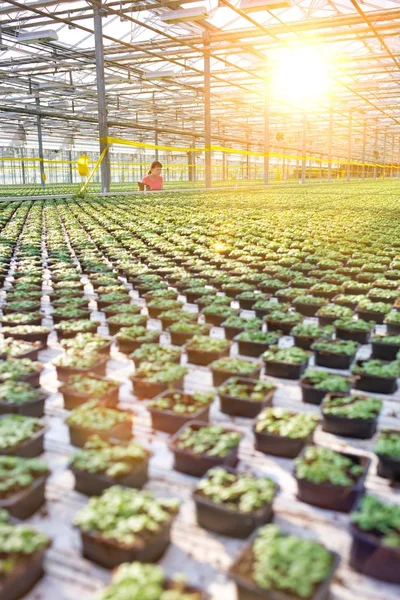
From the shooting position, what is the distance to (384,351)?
4539 mm

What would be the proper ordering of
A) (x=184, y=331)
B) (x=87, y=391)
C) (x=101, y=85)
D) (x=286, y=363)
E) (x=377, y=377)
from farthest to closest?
(x=101, y=85) < (x=184, y=331) < (x=286, y=363) < (x=377, y=377) < (x=87, y=391)

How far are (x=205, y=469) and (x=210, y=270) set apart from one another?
485 cm

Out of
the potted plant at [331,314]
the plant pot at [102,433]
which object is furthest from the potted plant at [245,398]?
the potted plant at [331,314]

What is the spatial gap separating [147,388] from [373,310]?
9.21 ft

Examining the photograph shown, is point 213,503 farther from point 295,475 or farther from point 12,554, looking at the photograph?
point 12,554

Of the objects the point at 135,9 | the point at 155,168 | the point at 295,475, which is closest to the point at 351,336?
the point at 295,475

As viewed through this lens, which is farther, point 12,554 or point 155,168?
point 155,168

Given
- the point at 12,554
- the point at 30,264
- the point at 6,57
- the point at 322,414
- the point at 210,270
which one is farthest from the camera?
the point at 6,57

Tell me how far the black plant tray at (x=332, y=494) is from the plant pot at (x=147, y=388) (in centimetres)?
132

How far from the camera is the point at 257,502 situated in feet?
7.77

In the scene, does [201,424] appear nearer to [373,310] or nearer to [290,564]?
[290,564]

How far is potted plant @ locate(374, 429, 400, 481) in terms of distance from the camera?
2781 mm

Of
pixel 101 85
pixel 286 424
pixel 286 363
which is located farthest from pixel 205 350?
pixel 101 85

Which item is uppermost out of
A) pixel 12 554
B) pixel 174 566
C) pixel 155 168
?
pixel 155 168
